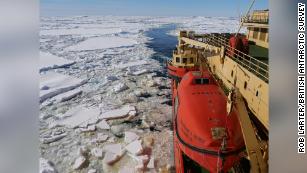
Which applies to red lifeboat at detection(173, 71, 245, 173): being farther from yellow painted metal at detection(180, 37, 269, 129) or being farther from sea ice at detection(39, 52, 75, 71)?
sea ice at detection(39, 52, 75, 71)

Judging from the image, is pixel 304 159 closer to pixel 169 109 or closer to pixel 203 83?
pixel 203 83

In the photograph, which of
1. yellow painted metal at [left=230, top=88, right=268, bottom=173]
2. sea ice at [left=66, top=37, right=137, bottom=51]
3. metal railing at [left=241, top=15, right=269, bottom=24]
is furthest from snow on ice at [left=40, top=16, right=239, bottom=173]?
metal railing at [left=241, top=15, right=269, bottom=24]

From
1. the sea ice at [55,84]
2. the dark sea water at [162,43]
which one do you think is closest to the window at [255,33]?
the dark sea water at [162,43]

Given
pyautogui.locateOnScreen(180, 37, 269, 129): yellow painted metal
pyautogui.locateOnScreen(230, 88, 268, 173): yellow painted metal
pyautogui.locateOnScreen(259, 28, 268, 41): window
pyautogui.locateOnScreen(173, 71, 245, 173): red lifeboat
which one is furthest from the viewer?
pyautogui.locateOnScreen(259, 28, 268, 41): window

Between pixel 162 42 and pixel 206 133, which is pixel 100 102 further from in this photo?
pixel 162 42

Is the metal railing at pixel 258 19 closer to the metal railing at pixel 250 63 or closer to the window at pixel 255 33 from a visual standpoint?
the window at pixel 255 33

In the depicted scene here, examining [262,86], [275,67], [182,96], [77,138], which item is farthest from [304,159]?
[77,138]

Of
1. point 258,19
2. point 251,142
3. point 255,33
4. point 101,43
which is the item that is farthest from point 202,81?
point 101,43

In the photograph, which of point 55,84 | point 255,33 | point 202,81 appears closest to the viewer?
point 202,81
